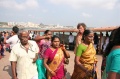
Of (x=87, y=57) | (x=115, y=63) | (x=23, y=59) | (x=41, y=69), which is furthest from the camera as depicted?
(x=41, y=69)

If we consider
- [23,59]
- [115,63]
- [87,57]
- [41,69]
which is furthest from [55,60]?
[115,63]

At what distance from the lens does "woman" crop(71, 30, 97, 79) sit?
436cm

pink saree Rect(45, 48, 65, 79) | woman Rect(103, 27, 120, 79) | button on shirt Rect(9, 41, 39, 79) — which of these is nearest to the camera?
woman Rect(103, 27, 120, 79)

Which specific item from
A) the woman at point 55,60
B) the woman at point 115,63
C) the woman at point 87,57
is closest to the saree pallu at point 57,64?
the woman at point 55,60

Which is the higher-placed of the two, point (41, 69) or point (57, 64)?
point (57, 64)

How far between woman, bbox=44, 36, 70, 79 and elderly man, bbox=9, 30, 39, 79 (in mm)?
440

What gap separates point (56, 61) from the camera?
451cm

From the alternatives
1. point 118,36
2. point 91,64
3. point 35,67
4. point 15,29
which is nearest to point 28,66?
point 35,67

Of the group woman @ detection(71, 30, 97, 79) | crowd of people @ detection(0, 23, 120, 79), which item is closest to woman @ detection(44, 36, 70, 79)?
crowd of people @ detection(0, 23, 120, 79)

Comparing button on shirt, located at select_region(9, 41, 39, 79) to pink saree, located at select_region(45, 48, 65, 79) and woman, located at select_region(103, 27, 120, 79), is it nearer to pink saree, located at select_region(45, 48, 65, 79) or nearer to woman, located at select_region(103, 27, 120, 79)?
pink saree, located at select_region(45, 48, 65, 79)

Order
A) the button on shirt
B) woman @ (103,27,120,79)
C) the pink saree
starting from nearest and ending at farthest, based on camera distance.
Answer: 1. woman @ (103,27,120,79)
2. the button on shirt
3. the pink saree

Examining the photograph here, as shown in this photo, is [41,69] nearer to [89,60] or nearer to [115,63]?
[89,60]

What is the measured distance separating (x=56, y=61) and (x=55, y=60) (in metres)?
0.03

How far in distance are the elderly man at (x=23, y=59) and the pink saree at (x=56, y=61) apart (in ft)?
1.46
